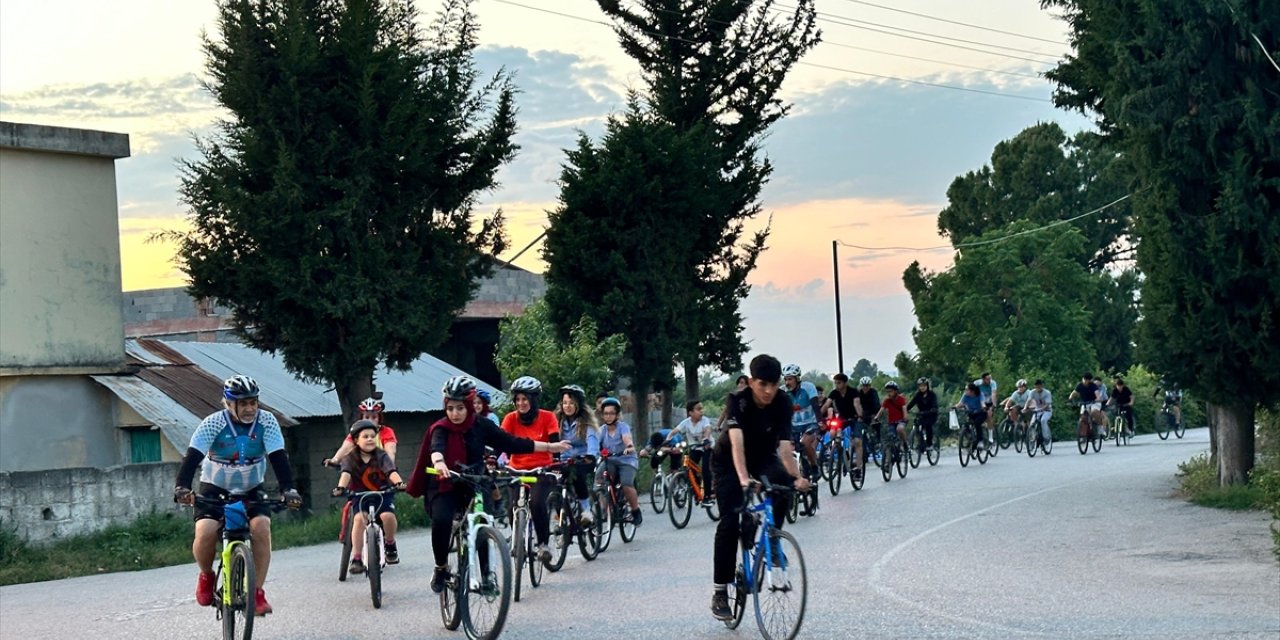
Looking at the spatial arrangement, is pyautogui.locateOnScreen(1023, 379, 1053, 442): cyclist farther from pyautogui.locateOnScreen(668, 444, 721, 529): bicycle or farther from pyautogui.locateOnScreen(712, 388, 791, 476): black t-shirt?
pyautogui.locateOnScreen(712, 388, 791, 476): black t-shirt

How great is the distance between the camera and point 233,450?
36.0 feet

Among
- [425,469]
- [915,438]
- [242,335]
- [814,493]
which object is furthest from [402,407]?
[425,469]

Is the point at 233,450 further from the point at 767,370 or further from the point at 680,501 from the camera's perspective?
the point at 680,501

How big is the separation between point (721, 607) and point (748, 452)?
1.04 m

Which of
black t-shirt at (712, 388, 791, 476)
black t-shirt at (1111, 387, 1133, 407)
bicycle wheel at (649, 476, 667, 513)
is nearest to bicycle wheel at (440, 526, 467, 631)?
black t-shirt at (712, 388, 791, 476)

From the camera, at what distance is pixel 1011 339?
6638 centimetres

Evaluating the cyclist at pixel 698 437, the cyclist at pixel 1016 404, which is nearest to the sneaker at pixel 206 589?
the cyclist at pixel 698 437

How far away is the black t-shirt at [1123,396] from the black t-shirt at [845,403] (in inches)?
622

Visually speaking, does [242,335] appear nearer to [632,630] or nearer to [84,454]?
[84,454]

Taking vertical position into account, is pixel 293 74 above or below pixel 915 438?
above

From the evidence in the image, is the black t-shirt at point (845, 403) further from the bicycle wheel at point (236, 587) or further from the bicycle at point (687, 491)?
the bicycle wheel at point (236, 587)

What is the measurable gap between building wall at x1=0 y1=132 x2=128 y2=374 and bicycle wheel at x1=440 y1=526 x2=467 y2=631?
712 inches

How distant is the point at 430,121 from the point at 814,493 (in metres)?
10.9

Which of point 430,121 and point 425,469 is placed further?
point 430,121
